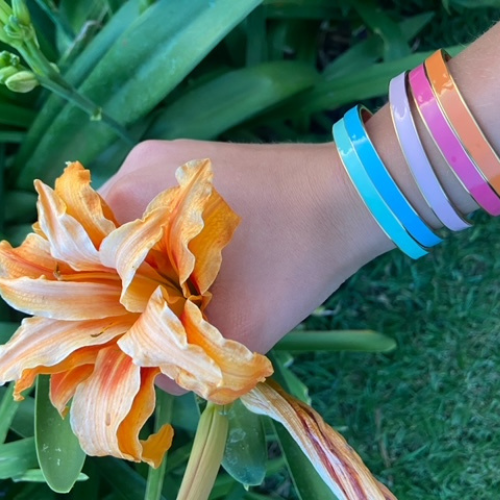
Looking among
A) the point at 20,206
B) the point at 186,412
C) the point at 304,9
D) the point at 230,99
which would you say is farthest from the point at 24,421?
the point at 304,9

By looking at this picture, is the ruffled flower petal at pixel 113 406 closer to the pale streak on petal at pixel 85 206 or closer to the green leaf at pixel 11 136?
the pale streak on petal at pixel 85 206

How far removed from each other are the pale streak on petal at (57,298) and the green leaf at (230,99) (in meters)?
0.43

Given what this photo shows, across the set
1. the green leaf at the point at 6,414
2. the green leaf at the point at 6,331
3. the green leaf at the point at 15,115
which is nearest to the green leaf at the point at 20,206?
the green leaf at the point at 15,115

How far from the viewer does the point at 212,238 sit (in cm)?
60

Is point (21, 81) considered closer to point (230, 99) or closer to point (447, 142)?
point (230, 99)

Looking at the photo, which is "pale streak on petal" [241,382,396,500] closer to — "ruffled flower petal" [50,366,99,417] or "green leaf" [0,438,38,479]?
"ruffled flower petal" [50,366,99,417]

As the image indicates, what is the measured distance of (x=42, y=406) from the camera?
799 mm

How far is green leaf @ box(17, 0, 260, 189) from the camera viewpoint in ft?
2.78

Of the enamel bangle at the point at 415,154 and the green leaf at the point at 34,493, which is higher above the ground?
the enamel bangle at the point at 415,154

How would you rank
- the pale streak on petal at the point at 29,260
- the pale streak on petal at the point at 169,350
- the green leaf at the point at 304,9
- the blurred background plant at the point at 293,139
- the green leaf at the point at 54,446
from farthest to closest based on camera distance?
the green leaf at the point at 304,9
the blurred background plant at the point at 293,139
the green leaf at the point at 54,446
the pale streak on petal at the point at 29,260
the pale streak on petal at the point at 169,350

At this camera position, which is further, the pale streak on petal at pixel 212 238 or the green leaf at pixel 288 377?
the green leaf at pixel 288 377

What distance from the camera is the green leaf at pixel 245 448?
32.4 inches

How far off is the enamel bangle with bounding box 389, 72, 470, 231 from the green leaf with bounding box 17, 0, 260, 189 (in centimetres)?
23

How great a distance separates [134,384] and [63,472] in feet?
0.81
